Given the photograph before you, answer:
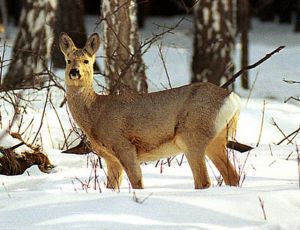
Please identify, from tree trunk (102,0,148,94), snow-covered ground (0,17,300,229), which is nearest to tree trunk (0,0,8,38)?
tree trunk (102,0,148,94)

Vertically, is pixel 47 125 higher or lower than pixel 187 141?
lower

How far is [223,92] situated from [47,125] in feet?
12.2

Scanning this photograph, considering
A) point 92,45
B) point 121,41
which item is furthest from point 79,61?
point 121,41

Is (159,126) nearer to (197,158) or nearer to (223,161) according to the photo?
(197,158)

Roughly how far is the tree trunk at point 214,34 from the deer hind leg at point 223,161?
25.6 ft

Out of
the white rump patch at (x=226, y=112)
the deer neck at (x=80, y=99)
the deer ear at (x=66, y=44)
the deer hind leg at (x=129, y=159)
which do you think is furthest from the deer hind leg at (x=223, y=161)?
the deer ear at (x=66, y=44)

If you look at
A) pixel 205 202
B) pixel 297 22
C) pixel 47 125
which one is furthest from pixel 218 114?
Answer: pixel 297 22

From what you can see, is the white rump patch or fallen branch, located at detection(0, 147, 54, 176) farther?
fallen branch, located at detection(0, 147, 54, 176)

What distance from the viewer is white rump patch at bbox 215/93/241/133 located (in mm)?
7359

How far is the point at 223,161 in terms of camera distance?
7.62 m

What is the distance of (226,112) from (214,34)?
8.45m

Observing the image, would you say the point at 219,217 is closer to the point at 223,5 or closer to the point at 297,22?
the point at 223,5

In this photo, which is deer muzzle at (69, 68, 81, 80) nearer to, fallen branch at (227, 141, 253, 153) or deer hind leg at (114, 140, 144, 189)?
deer hind leg at (114, 140, 144, 189)

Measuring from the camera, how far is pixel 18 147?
8.95 m
